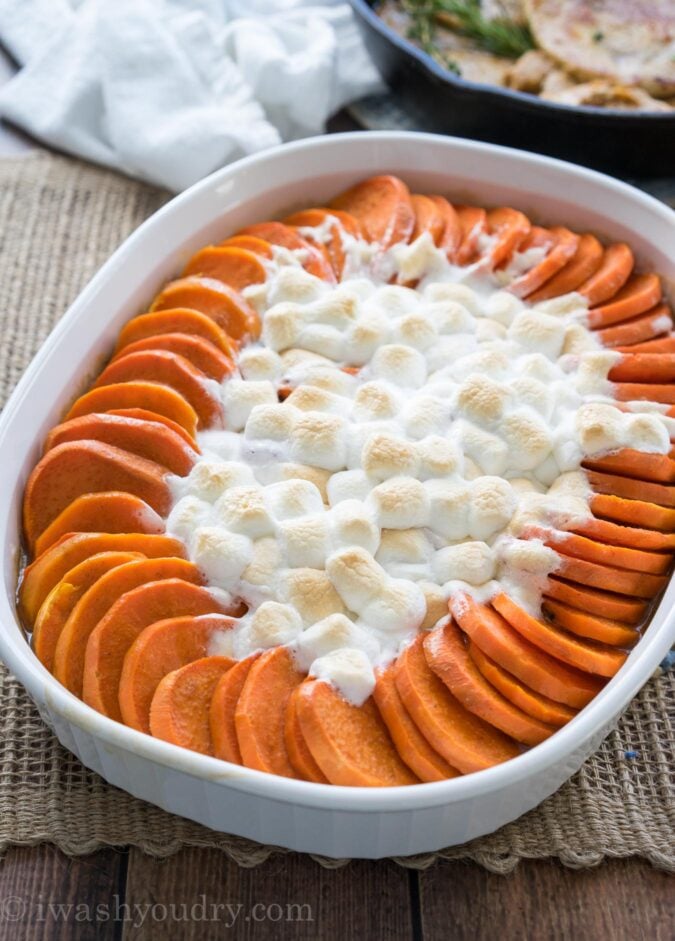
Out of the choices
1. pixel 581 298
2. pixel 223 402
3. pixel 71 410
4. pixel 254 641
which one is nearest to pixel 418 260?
pixel 581 298

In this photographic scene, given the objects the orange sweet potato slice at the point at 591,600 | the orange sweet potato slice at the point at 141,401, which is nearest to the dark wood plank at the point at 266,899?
the orange sweet potato slice at the point at 591,600

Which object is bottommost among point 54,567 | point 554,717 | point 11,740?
point 11,740

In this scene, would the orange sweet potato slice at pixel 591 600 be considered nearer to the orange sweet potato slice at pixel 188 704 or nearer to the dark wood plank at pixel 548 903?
the dark wood plank at pixel 548 903

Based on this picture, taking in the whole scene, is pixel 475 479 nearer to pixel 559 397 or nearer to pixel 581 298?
pixel 559 397

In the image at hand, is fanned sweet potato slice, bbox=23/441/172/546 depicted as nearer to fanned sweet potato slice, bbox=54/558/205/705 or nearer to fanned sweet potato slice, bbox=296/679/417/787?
fanned sweet potato slice, bbox=54/558/205/705

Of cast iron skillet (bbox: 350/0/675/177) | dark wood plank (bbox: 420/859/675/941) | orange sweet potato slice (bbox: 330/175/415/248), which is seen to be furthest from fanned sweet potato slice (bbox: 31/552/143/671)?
cast iron skillet (bbox: 350/0/675/177)

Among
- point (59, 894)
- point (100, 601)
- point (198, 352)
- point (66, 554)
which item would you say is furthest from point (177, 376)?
point (59, 894)
